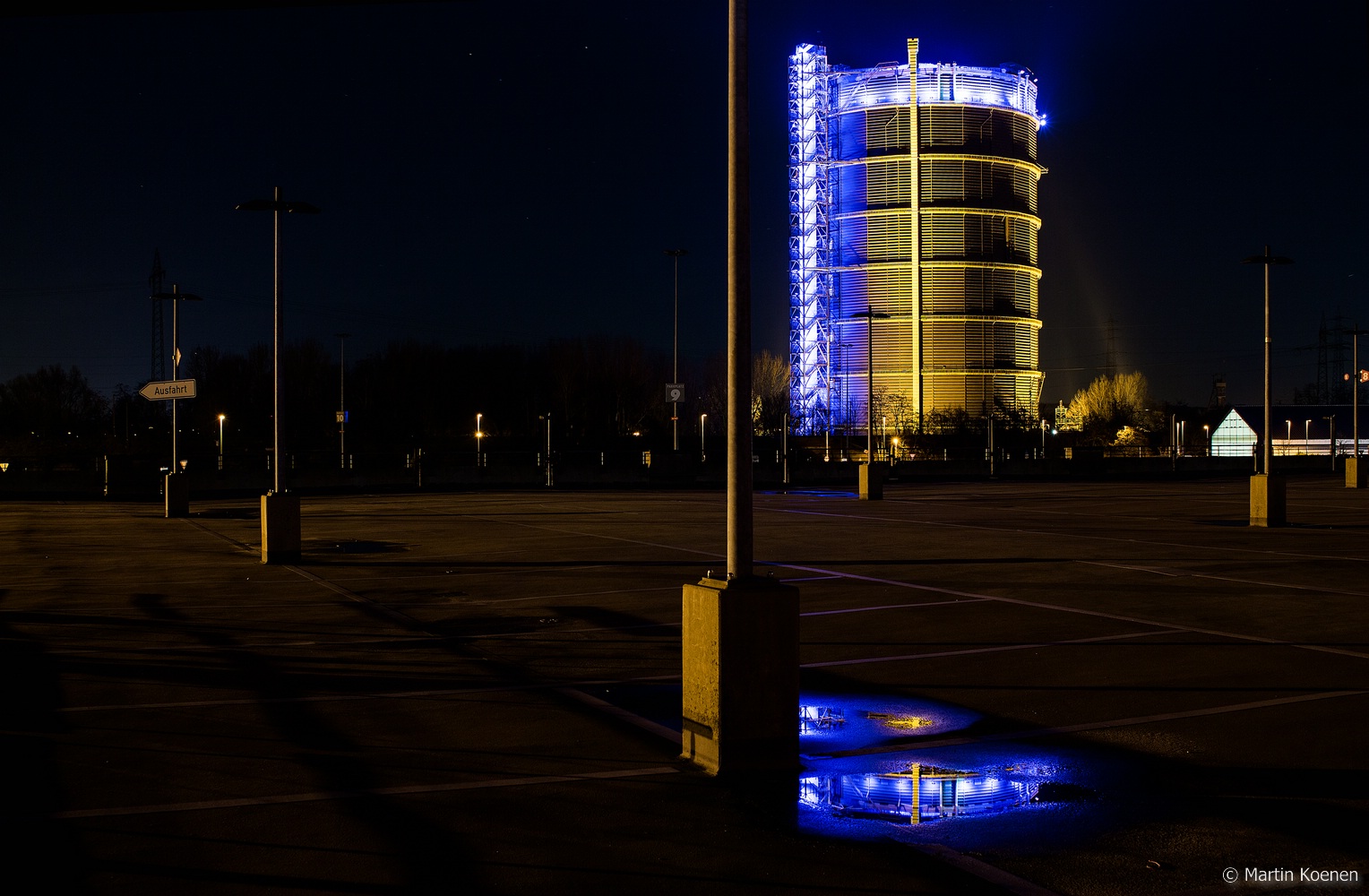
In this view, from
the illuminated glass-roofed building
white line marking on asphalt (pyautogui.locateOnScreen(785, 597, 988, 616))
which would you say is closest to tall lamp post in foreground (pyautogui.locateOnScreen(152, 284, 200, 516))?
white line marking on asphalt (pyautogui.locateOnScreen(785, 597, 988, 616))

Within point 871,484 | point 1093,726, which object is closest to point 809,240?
point 871,484

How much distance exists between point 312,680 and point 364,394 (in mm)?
106358

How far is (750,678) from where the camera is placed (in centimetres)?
725

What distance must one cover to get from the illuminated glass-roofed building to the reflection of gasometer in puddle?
78.5 metres

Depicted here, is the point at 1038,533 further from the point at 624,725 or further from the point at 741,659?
the point at 741,659

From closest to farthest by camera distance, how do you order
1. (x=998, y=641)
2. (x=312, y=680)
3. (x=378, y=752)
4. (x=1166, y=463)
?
(x=378, y=752)
(x=312, y=680)
(x=998, y=641)
(x=1166, y=463)

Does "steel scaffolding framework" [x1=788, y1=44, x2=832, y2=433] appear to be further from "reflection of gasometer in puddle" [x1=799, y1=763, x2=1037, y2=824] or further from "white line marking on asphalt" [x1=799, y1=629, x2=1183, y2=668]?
"reflection of gasometer in puddle" [x1=799, y1=763, x2=1037, y2=824]

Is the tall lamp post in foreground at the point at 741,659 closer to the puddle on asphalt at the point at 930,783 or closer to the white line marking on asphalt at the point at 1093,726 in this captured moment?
the puddle on asphalt at the point at 930,783

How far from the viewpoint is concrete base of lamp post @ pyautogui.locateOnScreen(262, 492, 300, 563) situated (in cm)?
2041

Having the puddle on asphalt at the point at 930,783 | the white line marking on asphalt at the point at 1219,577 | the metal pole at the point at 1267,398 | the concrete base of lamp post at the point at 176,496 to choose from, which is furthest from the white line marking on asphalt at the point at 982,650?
the concrete base of lamp post at the point at 176,496

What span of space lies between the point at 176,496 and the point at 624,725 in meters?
27.9

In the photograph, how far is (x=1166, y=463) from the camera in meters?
74.2

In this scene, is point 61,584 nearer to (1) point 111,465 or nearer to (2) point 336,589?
(2) point 336,589

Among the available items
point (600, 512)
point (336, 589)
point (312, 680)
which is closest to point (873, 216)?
point (600, 512)
